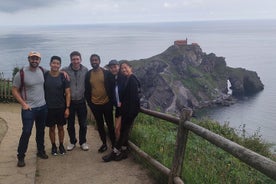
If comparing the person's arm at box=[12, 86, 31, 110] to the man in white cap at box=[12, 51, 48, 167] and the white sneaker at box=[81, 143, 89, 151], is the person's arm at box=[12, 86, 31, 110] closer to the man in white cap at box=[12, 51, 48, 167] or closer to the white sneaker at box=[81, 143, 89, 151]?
the man in white cap at box=[12, 51, 48, 167]

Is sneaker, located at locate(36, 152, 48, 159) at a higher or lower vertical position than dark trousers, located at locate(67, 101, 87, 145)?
lower

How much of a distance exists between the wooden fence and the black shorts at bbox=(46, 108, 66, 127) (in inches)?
370

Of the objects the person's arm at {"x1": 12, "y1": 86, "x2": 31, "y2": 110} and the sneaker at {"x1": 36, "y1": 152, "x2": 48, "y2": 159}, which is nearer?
the person's arm at {"x1": 12, "y1": 86, "x2": 31, "y2": 110}

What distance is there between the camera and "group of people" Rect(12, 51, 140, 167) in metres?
6.25

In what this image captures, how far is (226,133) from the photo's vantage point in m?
12.2

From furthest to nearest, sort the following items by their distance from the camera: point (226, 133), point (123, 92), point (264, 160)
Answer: point (226, 133), point (123, 92), point (264, 160)

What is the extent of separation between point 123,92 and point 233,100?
8352cm

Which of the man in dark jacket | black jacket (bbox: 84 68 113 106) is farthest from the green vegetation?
black jacket (bbox: 84 68 113 106)

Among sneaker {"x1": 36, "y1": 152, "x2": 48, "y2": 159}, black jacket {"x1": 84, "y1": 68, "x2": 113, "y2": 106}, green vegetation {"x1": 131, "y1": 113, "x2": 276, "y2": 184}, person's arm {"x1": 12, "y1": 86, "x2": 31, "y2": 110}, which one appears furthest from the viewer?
sneaker {"x1": 36, "y1": 152, "x2": 48, "y2": 159}

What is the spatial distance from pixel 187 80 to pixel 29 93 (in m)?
84.3

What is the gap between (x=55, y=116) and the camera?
7.05 metres

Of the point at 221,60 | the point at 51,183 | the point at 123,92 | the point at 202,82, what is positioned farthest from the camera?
the point at 221,60

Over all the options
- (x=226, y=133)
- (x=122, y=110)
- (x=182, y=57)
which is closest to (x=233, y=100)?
(x=182, y=57)

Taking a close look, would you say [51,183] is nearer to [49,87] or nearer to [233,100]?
[49,87]
